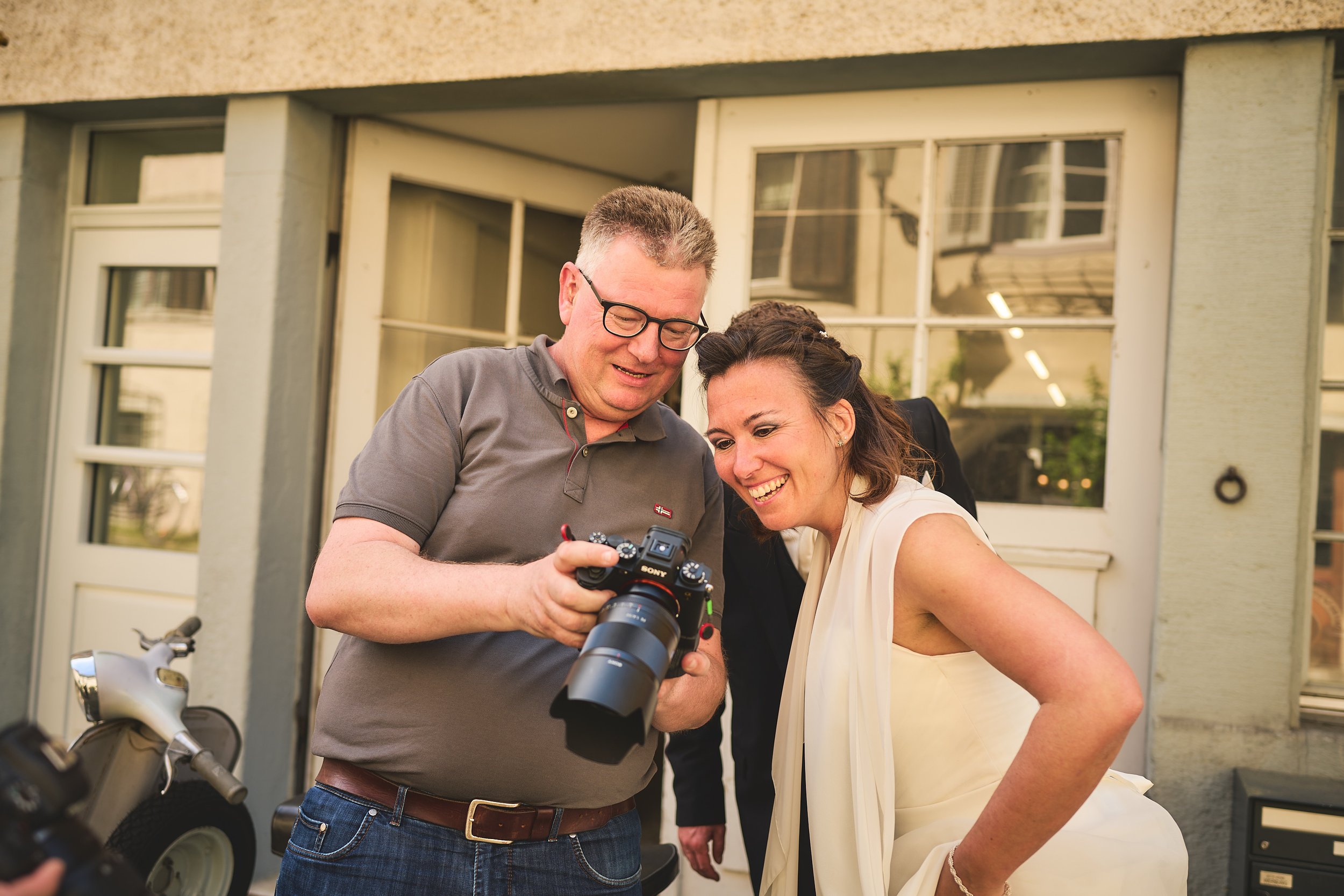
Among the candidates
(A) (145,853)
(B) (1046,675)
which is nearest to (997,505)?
(B) (1046,675)

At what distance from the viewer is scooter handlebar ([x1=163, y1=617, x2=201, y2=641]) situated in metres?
2.44

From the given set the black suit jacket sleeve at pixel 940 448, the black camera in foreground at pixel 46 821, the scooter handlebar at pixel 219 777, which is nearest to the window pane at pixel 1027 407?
the black suit jacket sleeve at pixel 940 448

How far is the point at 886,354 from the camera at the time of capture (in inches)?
114

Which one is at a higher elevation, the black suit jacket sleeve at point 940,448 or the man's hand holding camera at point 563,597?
the black suit jacket sleeve at point 940,448

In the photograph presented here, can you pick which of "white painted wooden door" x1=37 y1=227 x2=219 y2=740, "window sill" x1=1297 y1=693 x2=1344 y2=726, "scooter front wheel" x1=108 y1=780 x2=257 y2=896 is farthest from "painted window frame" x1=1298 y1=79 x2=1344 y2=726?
"white painted wooden door" x1=37 y1=227 x2=219 y2=740

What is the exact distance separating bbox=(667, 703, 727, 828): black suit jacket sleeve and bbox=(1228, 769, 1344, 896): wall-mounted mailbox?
1.29 m

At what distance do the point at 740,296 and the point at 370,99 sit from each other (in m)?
1.47

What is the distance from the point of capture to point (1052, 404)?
276cm

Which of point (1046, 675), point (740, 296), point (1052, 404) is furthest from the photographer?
point (740, 296)

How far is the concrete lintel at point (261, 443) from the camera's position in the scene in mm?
3066

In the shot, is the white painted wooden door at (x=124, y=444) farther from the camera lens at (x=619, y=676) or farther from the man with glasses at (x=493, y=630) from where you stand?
the camera lens at (x=619, y=676)

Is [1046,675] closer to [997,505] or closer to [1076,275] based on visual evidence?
[997,505]

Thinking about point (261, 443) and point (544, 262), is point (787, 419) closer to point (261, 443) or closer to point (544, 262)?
point (261, 443)

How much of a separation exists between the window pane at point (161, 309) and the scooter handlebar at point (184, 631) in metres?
1.38
